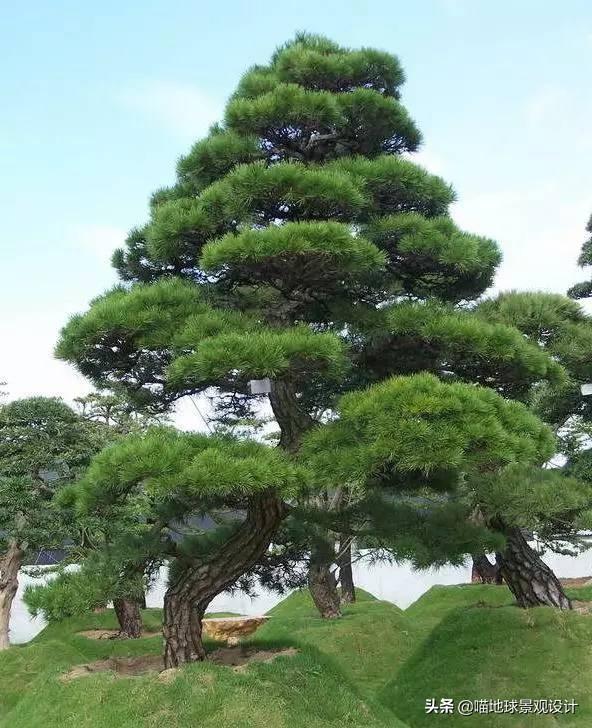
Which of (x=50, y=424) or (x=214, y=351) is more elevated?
(x=50, y=424)

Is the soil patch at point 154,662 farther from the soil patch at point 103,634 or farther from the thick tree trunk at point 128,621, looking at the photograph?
the soil patch at point 103,634

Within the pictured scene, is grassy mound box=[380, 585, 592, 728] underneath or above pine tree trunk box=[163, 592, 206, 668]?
underneath

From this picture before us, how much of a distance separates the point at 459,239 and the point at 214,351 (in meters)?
2.00

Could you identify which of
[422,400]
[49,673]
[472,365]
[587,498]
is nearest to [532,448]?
[422,400]

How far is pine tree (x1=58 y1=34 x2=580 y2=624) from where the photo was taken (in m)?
4.14

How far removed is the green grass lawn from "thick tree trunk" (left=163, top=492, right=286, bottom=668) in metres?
0.39

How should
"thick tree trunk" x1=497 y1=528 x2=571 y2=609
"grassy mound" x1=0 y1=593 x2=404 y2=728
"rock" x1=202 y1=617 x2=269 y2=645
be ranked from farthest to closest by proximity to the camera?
"rock" x1=202 y1=617 x2=269 y2=645 < "thick tree trunk" x1=497 y1=528 x2=571 y2=609 < "grassy mound" x1=0 y1=593 x2=404 y2=728

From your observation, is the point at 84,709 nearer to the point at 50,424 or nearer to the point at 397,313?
the point at 397,313

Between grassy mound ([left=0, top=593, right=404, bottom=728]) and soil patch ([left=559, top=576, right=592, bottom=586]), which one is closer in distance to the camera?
grassy mound ([left=0, top=593, right=404, bottom=728])

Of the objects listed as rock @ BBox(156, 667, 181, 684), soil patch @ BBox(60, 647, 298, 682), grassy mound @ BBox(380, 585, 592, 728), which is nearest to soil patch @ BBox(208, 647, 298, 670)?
soil patch @ BBox(60, 647, 298, 682)

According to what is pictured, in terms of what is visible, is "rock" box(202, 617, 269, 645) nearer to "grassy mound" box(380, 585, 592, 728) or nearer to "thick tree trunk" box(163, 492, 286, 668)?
"grassy mound" box(380, 585, 592, 728)

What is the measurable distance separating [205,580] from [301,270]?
86.0 inches

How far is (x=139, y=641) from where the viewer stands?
9.84 metres

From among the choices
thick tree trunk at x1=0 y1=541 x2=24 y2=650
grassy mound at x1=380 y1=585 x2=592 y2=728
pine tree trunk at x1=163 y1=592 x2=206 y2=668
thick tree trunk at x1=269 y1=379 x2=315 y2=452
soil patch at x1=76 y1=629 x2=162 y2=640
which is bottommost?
grassy mound at x1=380 y1=585 x2=592 y2=728
